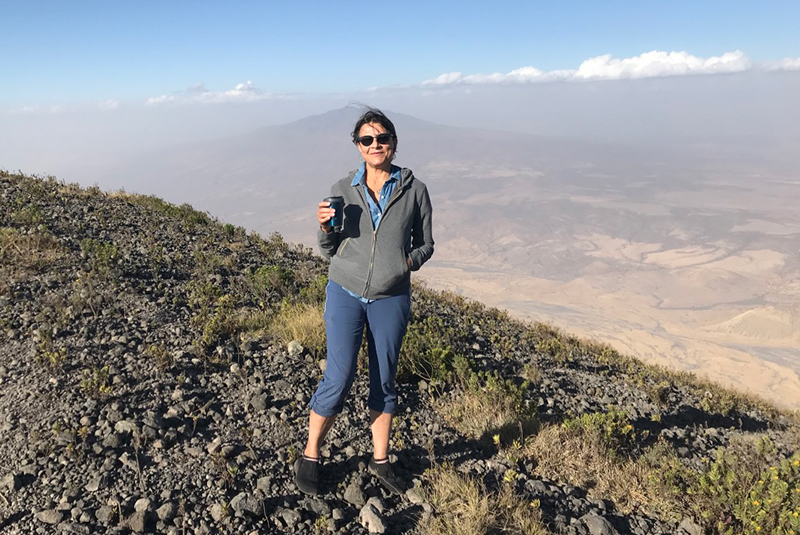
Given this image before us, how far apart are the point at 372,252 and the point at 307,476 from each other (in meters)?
1.62

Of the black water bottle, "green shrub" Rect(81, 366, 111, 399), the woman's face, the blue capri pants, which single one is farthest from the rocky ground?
the woman's face

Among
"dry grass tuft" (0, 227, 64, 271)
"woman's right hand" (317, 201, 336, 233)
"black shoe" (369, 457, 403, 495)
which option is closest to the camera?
"woman's right hand" (317, 201, 336, 233)

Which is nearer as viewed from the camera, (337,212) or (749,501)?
(337,212)

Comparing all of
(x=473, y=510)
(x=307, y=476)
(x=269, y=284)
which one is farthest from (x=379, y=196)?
(x=269, y=284)

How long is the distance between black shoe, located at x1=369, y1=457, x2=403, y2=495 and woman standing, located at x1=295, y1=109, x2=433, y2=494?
595 millimetres

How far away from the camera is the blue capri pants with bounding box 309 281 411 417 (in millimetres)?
2879

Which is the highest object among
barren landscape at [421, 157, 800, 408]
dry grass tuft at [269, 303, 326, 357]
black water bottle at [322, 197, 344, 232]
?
black water bottle at [322, 197, 344, 232]

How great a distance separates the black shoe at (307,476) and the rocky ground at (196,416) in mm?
76

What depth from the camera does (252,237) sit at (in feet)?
37.6

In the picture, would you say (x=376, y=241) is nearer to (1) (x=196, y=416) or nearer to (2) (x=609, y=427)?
(1) (x=196, y=416)

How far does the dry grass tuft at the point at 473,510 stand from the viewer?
2908 millimetres

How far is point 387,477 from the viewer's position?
3250 millimetres

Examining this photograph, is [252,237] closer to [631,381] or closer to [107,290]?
[107,290]

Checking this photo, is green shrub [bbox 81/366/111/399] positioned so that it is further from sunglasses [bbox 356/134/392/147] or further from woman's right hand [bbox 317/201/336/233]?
→ sunglasses [bbox 356/134/392/147]
